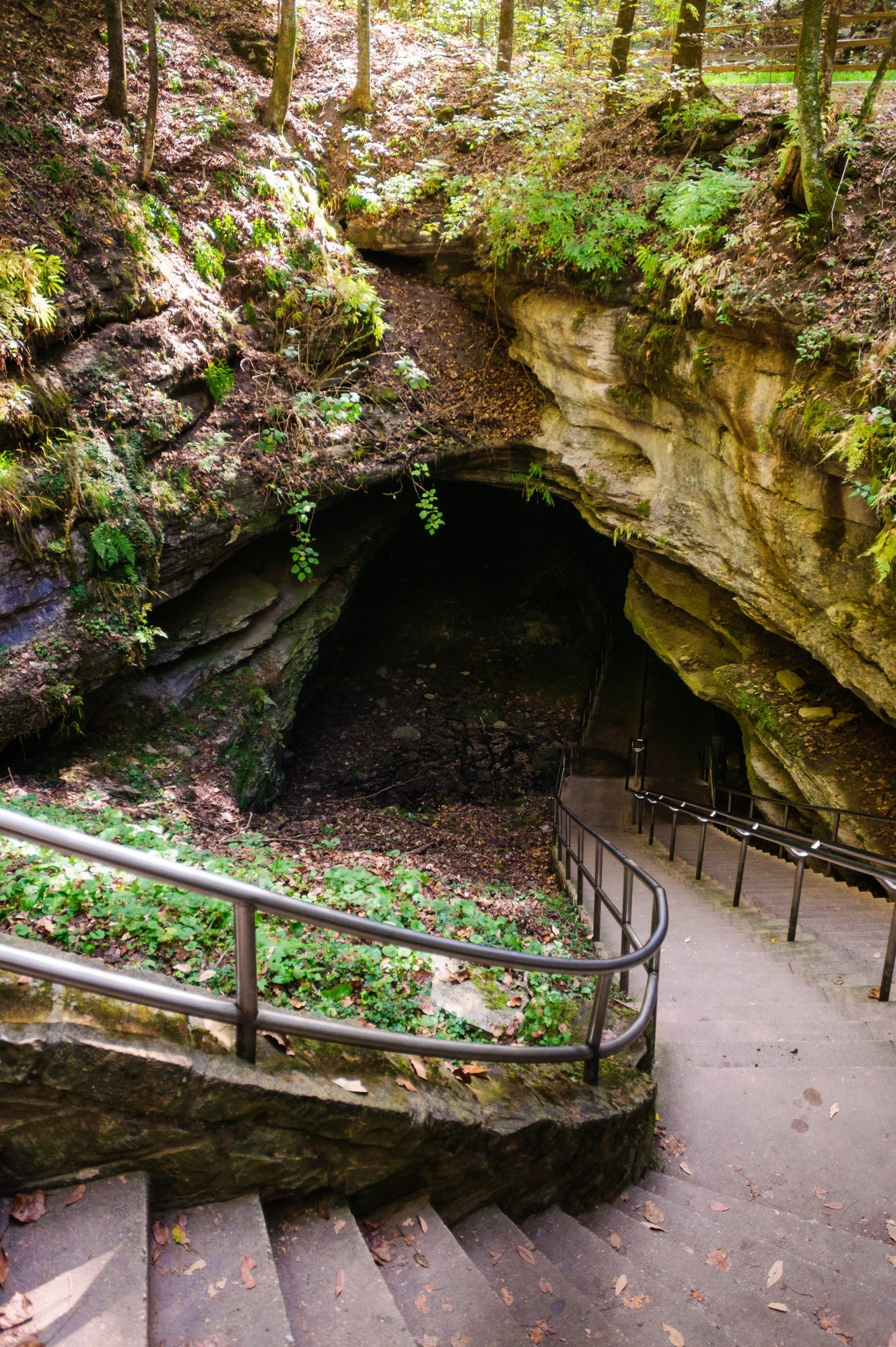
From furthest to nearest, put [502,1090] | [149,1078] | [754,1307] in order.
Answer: [502,1090], [754,1307], [149,1078]

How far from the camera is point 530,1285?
7.96 ft

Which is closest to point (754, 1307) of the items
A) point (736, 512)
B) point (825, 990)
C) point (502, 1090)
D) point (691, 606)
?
point (502, 1090)

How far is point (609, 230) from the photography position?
27.6 ft

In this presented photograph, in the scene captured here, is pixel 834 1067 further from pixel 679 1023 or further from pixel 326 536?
pixel 326 536

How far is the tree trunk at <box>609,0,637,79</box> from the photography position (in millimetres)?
9523

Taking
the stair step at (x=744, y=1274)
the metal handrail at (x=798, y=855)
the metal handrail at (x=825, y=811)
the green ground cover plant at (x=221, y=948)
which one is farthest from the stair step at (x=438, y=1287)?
the metal handrail at (x=825, y=811)

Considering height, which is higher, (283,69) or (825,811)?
(283,69)

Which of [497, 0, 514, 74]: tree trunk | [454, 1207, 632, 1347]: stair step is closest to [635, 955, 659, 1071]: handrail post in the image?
[454, 1207, 632, 1347]: stair step

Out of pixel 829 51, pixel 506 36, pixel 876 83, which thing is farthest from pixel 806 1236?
pixel 506 36

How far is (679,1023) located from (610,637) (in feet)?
36.9

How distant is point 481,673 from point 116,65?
9812 mm

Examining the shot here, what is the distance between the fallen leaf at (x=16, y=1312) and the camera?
163 cm

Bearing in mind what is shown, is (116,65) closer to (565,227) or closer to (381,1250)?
(565,227)

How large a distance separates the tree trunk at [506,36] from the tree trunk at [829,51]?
5616mm
